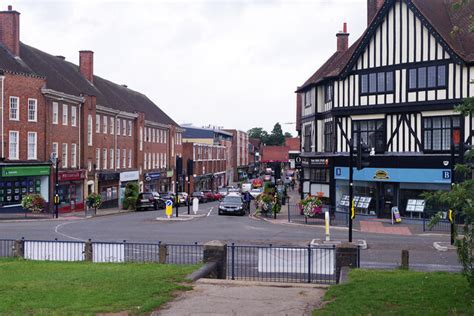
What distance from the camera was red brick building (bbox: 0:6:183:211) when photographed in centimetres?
3997

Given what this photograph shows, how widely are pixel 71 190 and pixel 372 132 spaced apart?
81.3 ft

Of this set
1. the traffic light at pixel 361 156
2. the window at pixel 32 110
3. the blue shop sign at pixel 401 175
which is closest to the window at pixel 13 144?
the window at pixel 32 110

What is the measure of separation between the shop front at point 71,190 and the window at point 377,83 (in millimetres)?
23471

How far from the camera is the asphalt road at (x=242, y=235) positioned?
2067 cm

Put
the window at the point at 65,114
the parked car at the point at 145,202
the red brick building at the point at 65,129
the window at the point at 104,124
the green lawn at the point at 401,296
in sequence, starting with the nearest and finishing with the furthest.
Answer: the green lawn at the point at 401,296 → the red brick building at the point at 65,129 → the window at the point at 65,114 → the parked car at the point at 145,202 → the window at the point at 104,124

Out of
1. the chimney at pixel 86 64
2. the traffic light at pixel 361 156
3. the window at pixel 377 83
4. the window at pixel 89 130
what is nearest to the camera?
the traffic light at pixel 361 156

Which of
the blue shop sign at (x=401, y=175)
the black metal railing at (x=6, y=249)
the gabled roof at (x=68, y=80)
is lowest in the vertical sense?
the black metal railing at (x=6, y=249)

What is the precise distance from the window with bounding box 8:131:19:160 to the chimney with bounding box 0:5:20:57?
6.27 meters

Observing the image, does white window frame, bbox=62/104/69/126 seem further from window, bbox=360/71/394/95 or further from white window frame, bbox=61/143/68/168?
window, bbox=360/71/394/95

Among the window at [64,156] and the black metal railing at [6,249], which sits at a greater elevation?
the window at [64,156]

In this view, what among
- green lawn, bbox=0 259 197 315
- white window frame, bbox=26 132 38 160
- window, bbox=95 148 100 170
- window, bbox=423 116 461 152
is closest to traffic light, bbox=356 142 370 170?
green lawn, bbox=0 259 197 315

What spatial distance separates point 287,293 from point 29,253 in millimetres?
9204

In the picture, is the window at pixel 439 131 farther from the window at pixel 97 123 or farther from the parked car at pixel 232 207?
the window at pixel 97 123

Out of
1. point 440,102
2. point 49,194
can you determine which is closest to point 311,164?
point 440,102
